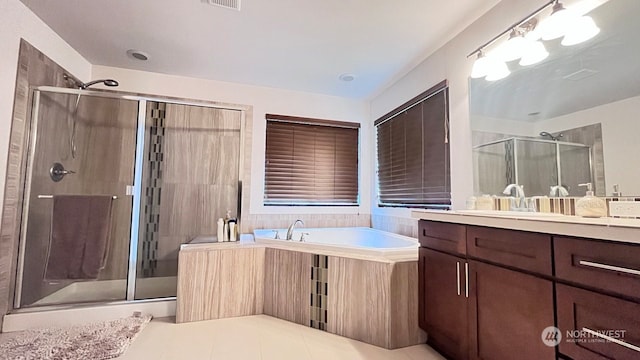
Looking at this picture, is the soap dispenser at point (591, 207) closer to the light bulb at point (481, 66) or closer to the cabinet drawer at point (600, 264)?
the cabinet drawer at point (600, 264)

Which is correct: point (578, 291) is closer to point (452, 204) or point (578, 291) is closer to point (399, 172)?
point (452, 204)

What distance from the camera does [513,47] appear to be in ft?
5.43

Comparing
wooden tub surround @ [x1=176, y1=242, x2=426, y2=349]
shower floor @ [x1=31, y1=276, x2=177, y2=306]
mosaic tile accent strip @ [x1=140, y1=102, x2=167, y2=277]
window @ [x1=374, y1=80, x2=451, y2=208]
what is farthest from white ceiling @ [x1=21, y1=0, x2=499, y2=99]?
shower floor @ [x1=31, y1=276, x2=177, y2=306]

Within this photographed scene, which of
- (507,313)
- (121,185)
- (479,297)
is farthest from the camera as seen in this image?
(121,185)

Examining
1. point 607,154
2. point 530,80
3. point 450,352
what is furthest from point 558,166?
point 450,352

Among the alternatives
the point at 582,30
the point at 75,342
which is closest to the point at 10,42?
the point at 75,342

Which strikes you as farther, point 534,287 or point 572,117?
point 572,117

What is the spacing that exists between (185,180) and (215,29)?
1490 millimetres

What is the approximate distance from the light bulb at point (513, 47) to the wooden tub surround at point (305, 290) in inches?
56.2

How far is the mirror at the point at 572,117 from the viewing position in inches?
47.0

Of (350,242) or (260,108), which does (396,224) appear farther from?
(260,108)

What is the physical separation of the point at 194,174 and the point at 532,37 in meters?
2.95

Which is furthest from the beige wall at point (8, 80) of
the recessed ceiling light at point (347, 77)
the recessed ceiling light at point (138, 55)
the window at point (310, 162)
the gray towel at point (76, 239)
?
the recessed ceiling light at point (347, 77)

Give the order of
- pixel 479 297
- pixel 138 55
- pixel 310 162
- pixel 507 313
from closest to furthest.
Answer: pixel 507 313 → pixel 479 297 → pixel 138 55 → pixel 310 162
